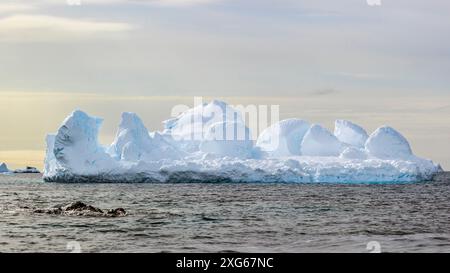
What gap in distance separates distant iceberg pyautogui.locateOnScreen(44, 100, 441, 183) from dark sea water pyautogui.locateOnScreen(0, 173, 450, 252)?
1565 centimetres

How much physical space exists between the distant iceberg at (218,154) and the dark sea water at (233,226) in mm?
15647

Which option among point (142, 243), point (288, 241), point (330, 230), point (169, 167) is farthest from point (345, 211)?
point (169, 167)

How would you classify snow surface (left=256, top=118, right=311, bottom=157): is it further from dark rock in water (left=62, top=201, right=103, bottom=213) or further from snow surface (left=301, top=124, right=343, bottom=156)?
dark rock in water (left=62, top=201, right=103, bottom=213)

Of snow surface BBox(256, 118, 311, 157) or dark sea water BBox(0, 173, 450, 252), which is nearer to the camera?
dark sea water BBox(0, 173, 450, 252)

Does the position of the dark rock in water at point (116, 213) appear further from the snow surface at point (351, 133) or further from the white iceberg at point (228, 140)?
the snow surface at point (351, 133)

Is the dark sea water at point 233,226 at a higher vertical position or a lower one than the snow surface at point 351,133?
lower

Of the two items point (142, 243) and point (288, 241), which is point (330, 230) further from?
point (142, 243)

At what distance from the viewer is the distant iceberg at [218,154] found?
185ft

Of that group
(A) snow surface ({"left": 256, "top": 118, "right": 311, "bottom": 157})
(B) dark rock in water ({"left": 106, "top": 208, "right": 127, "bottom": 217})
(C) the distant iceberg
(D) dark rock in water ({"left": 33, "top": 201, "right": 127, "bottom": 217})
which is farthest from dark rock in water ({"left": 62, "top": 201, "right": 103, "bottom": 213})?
(A) snow surface ({"left": 256, "top": 118, "right": 311, "bottom": 157})

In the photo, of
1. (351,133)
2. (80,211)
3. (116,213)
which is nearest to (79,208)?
(80,211)

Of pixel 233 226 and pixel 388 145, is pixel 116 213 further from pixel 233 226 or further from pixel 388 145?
pixel 388 145

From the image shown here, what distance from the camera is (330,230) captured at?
25.1 meters

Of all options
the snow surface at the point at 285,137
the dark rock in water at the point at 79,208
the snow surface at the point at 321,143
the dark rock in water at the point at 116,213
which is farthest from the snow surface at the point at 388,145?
the dark rock in water at the point at 79,208

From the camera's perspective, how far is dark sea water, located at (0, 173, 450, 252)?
2097 centimetres
